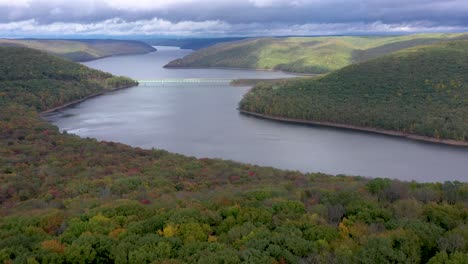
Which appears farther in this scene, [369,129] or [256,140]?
[369,129]

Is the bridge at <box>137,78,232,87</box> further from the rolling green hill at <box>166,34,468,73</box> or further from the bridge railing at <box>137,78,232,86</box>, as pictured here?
the rolling green hill at <box>166,34,468,73</box>

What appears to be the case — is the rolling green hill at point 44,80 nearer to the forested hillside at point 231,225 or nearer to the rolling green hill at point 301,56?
the forested hillside at point 231,225

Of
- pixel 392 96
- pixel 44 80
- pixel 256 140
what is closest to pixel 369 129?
pixel 392 96

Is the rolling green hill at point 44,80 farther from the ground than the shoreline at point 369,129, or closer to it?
farther from the ground

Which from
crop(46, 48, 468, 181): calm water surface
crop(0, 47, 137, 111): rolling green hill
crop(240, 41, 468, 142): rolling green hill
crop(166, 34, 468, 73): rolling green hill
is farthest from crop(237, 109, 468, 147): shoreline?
crop(166, 34, 468, 73): rolling green hill

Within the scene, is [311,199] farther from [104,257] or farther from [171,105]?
[171,105]

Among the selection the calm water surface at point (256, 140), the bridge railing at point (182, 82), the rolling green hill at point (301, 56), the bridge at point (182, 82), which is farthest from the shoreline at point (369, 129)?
the rolling green hill at point (301, 56)

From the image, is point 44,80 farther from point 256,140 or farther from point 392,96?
point 392,96
